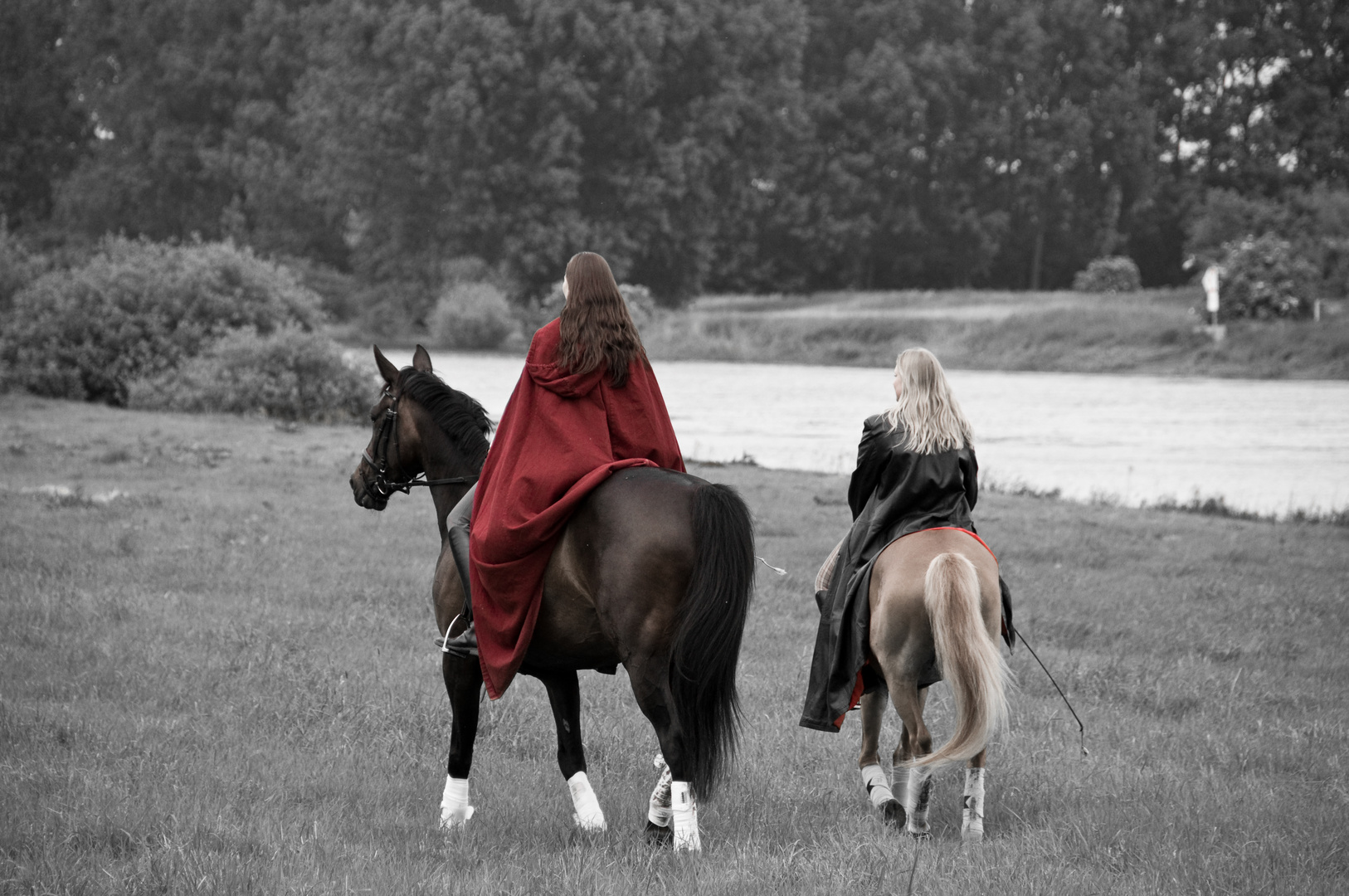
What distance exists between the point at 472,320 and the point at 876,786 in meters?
38.3

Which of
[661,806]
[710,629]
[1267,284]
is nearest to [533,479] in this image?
[710,629]

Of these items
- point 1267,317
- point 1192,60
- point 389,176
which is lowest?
point 1267,317

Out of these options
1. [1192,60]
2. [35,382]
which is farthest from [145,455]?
[1192,60]

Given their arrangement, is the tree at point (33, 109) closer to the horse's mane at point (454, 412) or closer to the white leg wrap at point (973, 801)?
the horse's mane at point (454, 412)

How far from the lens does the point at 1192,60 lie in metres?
62.5

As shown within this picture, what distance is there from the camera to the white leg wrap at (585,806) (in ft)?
16.6

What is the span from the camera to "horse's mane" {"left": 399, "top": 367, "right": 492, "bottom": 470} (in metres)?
5.52

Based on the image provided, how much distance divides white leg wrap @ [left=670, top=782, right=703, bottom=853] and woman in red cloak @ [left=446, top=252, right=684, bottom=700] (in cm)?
76

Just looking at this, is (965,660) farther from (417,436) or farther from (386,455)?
(386,455)

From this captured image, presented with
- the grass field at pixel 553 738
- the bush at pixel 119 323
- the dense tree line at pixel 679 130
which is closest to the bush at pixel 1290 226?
the dense tree line at pixel 679 130

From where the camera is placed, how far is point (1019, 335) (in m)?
37.9

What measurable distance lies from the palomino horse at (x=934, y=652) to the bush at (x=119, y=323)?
20.1 metres

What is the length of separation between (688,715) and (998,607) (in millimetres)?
1333

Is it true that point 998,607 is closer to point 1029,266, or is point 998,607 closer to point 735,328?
point 735,328
